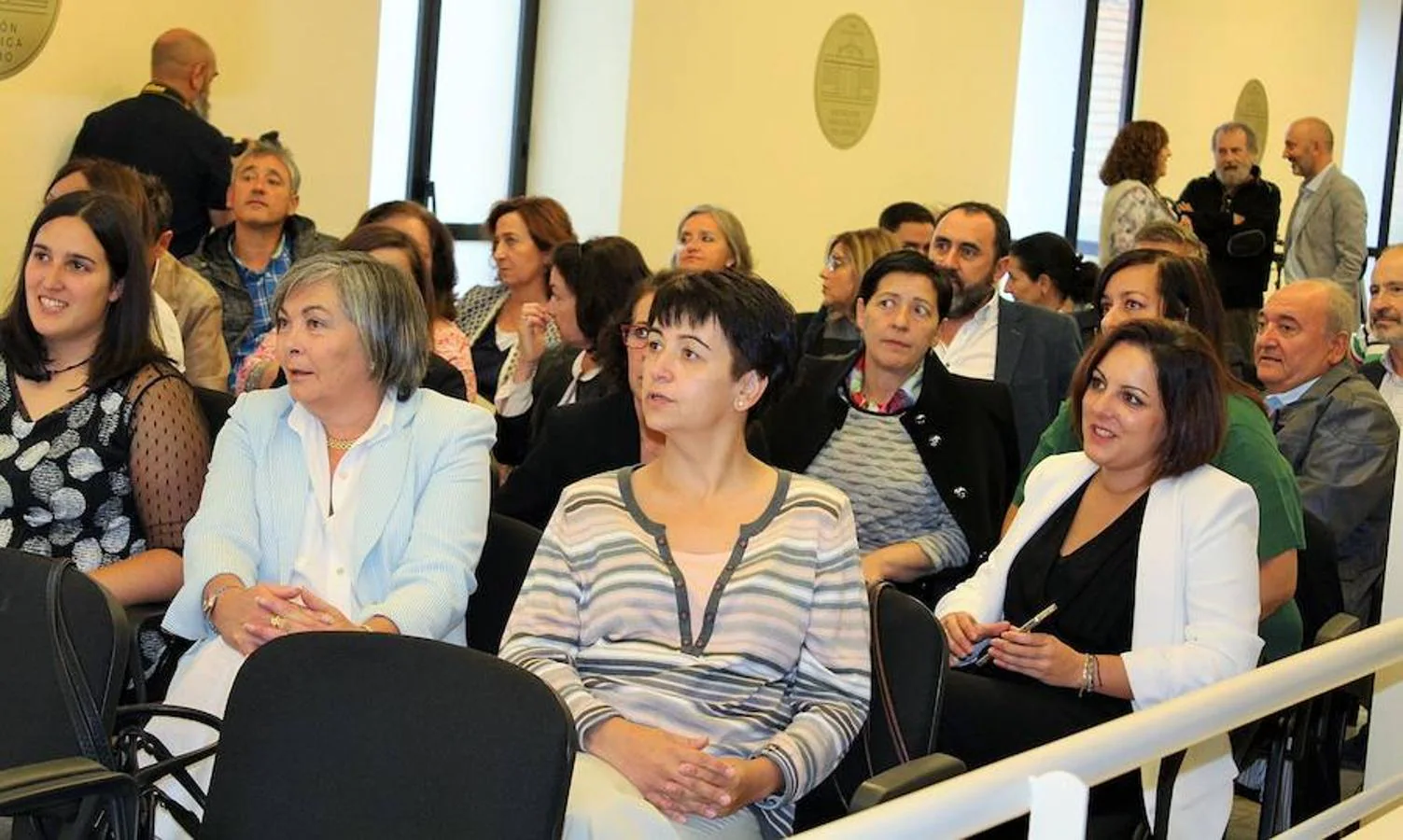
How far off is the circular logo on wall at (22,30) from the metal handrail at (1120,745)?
4.65 m

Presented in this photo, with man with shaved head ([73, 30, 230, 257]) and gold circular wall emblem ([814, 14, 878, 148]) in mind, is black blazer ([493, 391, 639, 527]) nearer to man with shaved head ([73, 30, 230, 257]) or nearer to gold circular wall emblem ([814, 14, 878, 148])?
man with shaved head ([73, 30, 230, 257])

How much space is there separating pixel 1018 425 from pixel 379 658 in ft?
10.1

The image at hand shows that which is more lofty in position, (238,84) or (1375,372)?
(238,84)

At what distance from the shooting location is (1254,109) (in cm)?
1307

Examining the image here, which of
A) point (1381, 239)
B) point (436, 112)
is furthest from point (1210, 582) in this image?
point (1381, 239)

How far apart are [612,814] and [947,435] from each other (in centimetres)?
171

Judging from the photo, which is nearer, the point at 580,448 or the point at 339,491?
the point at 339,491

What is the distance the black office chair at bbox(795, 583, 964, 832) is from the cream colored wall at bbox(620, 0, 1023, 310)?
523cm

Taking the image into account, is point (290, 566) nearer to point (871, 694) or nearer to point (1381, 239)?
point (871, 694)

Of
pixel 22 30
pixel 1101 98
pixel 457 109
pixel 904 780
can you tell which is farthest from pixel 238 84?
pixel 1101 98

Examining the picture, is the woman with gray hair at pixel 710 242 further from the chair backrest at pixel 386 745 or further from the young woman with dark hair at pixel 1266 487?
the chair backrest at pixel 386 745

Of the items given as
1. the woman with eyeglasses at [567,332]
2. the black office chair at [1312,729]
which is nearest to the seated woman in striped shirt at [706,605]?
the black office chair at [1312,729]

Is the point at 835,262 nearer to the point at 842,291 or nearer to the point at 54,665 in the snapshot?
the point at 842,291

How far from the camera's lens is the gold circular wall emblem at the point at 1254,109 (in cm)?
1289
